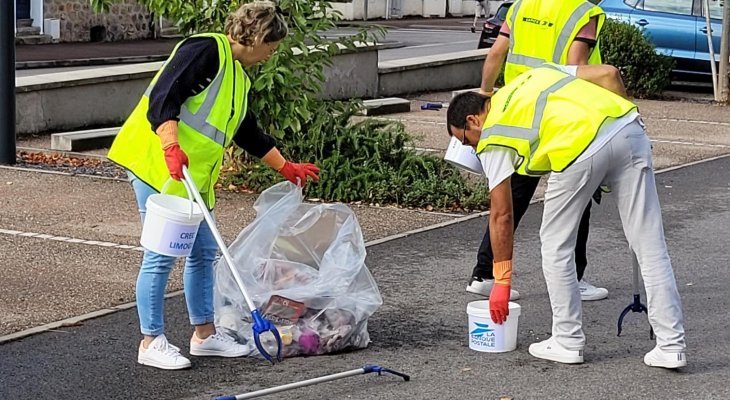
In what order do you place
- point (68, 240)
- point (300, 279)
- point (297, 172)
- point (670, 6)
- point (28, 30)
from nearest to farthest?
1. point (300, 279)
2. point (297, 172)
3. point (68, 240)
4. point (670, 6)
5. point (28, 30)

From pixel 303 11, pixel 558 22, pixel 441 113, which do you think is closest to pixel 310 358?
pixel 558 22

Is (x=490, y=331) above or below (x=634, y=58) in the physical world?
below

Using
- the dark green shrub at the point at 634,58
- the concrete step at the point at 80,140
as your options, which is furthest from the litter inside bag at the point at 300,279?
the dark green shrub at the point at 634,58

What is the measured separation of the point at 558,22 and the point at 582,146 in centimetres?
157

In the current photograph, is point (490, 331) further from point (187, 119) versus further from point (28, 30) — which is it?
point (28, 30)

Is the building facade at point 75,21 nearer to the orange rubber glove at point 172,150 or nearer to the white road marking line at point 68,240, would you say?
the white road marking line at point 68,240

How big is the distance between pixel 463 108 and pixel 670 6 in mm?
13909

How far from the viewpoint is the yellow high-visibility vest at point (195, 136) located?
214 inches

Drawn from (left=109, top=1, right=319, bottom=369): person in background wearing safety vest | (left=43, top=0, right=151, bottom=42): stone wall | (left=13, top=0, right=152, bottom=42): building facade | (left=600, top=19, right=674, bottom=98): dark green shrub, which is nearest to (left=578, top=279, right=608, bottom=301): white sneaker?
(left=109, top=1, right=319, bottom=369): person in background wearing safety vest

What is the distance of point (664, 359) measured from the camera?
5590mm

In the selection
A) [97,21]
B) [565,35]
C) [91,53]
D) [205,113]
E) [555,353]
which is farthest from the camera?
[97,21]

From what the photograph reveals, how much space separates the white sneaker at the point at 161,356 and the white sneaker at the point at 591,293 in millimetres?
2354

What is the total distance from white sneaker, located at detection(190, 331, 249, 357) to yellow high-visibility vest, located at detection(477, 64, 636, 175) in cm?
140

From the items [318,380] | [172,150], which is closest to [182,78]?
[172,150]
